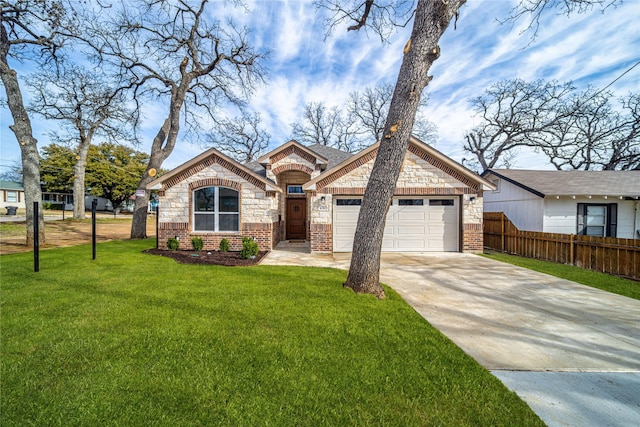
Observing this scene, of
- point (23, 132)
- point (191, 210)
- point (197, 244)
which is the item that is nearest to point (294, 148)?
point (191, 210)

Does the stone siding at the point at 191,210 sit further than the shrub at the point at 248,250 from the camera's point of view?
Yes

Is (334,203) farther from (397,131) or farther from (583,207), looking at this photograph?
(583,207)

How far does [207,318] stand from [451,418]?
3.23 meters

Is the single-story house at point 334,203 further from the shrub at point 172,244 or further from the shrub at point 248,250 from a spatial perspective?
the shrub at point 248,250

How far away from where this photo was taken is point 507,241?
11.6 meters

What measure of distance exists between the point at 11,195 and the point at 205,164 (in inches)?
1869

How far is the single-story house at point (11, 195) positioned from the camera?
36675mm

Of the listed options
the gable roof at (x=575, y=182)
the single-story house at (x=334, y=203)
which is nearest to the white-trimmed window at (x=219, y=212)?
the single-story house at (x=334, y=203)

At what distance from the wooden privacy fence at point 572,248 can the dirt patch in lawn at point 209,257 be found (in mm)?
10119

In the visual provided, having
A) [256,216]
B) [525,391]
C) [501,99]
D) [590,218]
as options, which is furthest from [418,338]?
[501,99]

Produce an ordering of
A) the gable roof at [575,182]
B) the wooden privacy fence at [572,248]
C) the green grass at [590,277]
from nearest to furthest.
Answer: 1. the green grass at [590,277]
2. the wooden privacy fence at [572,248]
3. the gable roof at [575,182]

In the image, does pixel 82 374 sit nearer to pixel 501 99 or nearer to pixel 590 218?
pixel 590 218

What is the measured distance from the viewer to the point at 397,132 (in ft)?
16.5

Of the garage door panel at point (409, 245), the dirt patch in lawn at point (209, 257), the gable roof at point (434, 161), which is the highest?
the gable roof at point (434, 161)
